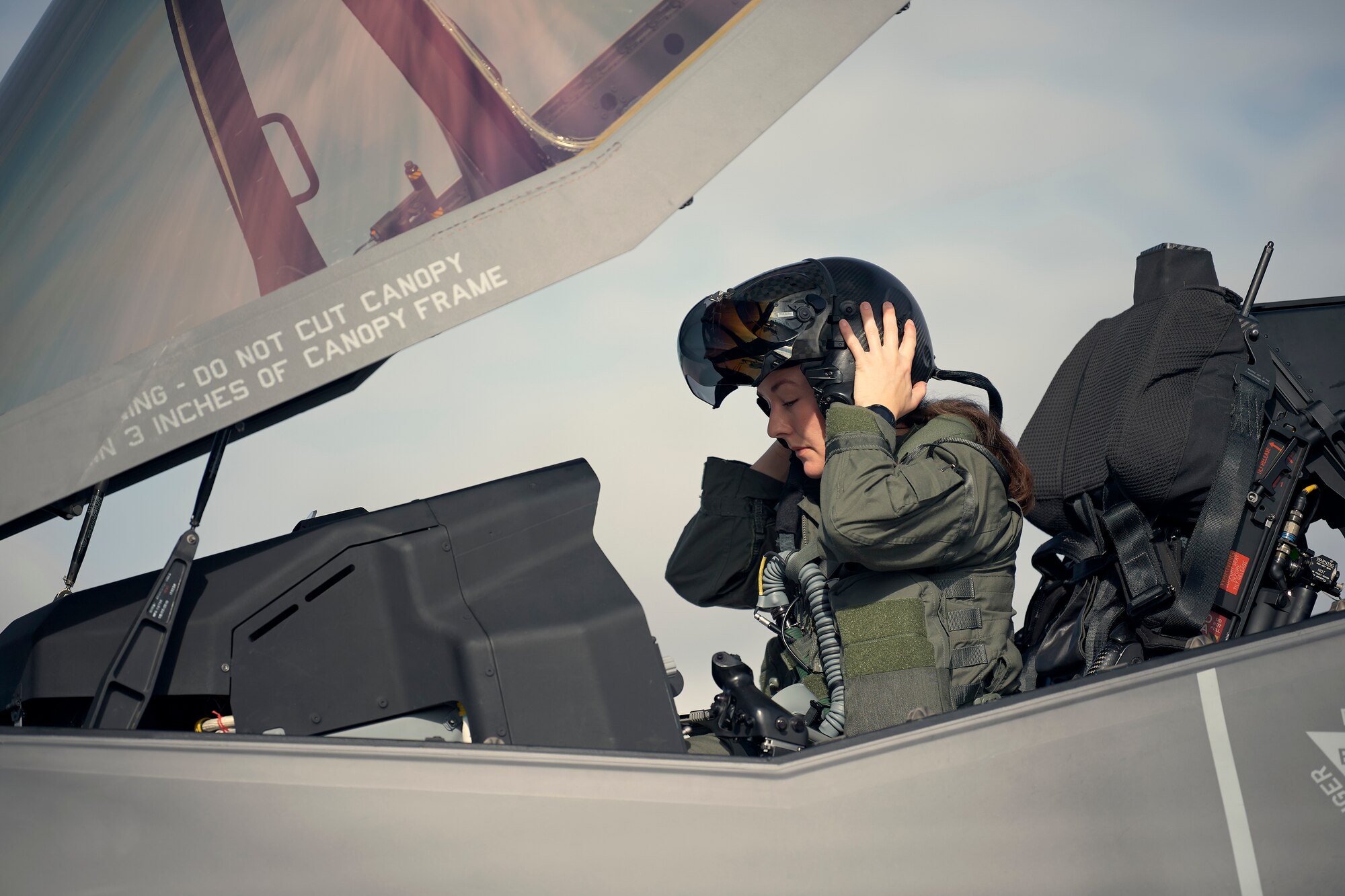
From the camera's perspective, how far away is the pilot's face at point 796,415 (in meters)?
2.37

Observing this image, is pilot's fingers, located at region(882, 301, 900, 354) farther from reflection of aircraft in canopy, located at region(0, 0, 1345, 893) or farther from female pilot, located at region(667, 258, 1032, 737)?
reflection of aircraft in canopy, located at region(0, 0, 1345, 893)

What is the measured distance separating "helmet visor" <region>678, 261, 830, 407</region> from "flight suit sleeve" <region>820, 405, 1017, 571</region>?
0.27 meters

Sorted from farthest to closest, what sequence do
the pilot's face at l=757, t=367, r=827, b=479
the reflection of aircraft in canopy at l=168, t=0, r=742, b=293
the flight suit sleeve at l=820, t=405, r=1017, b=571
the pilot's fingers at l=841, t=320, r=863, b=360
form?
the pilot's face at l=757, t=367, r=827, b=479
the pilot's fingers at l=841, t=320, r=863, b=360
the flight suit sleeve at l=820, t=405, r=1017, b=571
the reflection of aircraft in canopy at l=168, t=0, r=742, b=293

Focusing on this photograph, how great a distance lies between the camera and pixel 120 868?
125 cm

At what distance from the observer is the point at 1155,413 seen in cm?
206

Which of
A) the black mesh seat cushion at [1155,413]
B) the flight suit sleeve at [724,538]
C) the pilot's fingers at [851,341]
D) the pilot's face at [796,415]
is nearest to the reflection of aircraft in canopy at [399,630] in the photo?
the black mesh seat cushion at [1155,413]

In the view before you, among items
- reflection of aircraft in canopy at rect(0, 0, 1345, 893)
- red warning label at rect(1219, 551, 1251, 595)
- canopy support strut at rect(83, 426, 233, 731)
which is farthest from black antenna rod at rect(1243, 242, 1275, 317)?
canopy support strut at rect(83, 426, 233, 731)

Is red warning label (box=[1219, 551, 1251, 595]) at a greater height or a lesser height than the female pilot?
lesser

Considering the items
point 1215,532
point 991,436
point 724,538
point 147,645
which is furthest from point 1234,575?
point 147,645

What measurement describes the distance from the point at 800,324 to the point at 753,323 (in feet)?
0.39

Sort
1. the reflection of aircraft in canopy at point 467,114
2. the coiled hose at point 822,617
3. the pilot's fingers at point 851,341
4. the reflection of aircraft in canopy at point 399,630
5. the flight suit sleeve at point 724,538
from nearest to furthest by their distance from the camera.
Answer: the reflection of aircraft in canopy at point 399,630 → the reflection of aircraft in canopy at point 467,114 → the coiled hose at point 822,617 → the pilot's fingers at point 851,341 → the flight suit sleeve at point 724,538

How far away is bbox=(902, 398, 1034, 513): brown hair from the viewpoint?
224cm

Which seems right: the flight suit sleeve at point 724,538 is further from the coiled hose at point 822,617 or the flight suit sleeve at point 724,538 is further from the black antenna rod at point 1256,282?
the black antenna rod at point 1256,282

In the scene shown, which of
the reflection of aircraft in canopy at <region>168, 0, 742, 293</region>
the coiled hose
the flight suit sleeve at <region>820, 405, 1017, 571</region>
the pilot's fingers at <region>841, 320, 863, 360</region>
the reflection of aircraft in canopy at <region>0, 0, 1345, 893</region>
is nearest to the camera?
the reflection of aircraft in canopy at <region>0, 0, 1345, 893</region>
